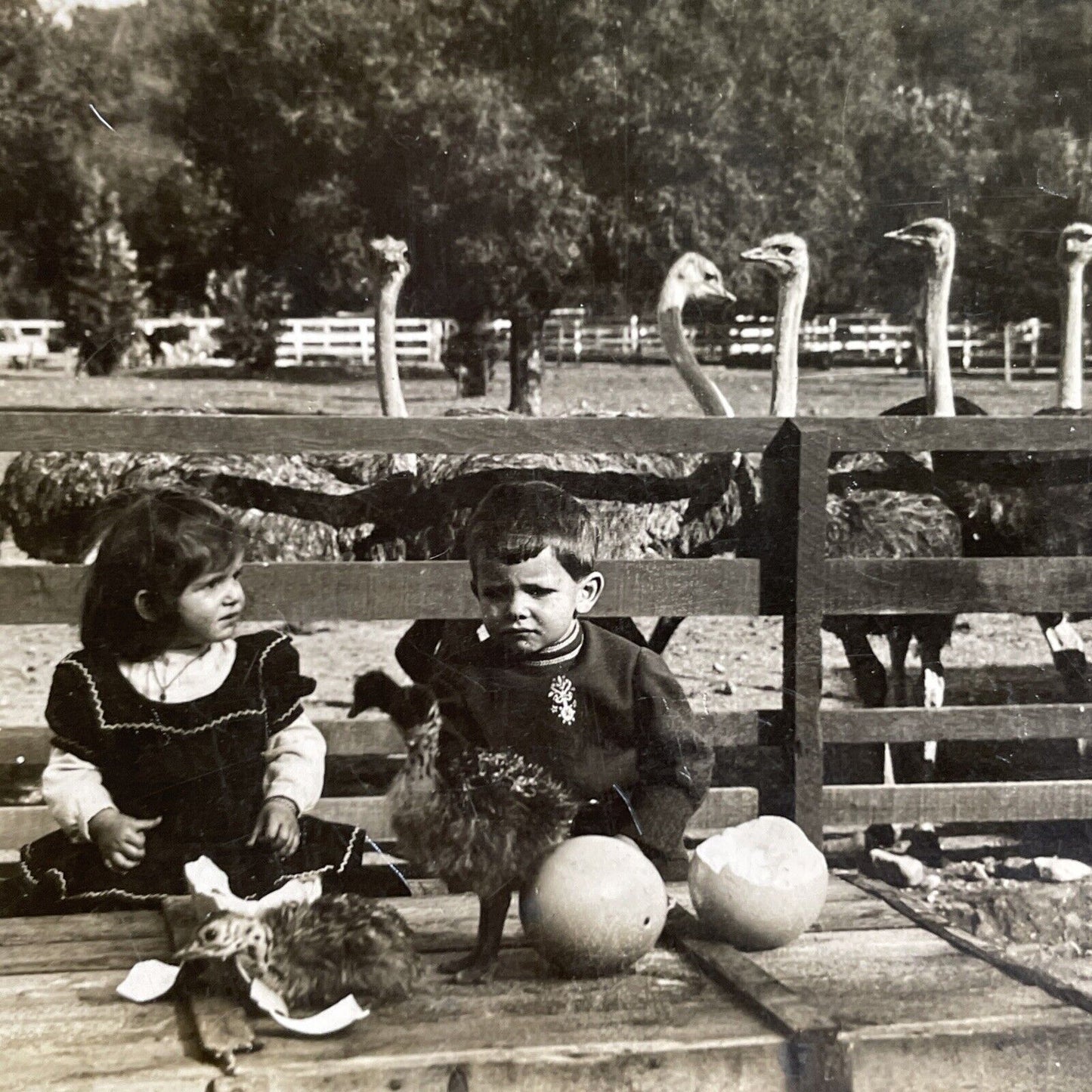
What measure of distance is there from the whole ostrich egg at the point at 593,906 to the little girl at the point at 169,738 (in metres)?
0.53

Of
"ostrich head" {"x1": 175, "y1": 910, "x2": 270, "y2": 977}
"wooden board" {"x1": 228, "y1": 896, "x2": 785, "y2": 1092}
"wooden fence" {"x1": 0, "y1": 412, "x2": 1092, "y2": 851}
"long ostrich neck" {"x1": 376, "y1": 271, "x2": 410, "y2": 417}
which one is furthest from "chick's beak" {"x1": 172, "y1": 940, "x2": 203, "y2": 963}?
"long ostrich neck" {"x1": 376, "y1": 271, "x2": 410, "y2": 417}

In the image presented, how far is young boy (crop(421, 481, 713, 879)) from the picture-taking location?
2.70 metres

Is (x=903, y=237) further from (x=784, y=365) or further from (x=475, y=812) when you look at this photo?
(x=475, y=812)

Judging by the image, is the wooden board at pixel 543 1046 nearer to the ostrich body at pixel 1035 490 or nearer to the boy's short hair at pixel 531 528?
the boy's short hair at pixel 531 528

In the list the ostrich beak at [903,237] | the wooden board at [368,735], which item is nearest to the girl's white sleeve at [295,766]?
the wooden board at [368,735]

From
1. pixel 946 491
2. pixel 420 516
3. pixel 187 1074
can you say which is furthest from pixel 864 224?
pixel 187 1074

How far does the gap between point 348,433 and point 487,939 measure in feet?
3.40

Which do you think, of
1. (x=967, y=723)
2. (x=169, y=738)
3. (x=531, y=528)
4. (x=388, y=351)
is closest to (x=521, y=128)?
(x=388, y=351)

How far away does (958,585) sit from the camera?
3.30m

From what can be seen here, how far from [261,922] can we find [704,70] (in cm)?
191

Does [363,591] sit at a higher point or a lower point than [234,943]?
higher

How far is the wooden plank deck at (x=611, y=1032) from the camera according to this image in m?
2.22

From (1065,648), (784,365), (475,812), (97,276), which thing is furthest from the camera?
(1065,648)

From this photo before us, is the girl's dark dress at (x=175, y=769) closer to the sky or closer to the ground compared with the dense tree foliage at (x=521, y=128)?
closer to the ground
